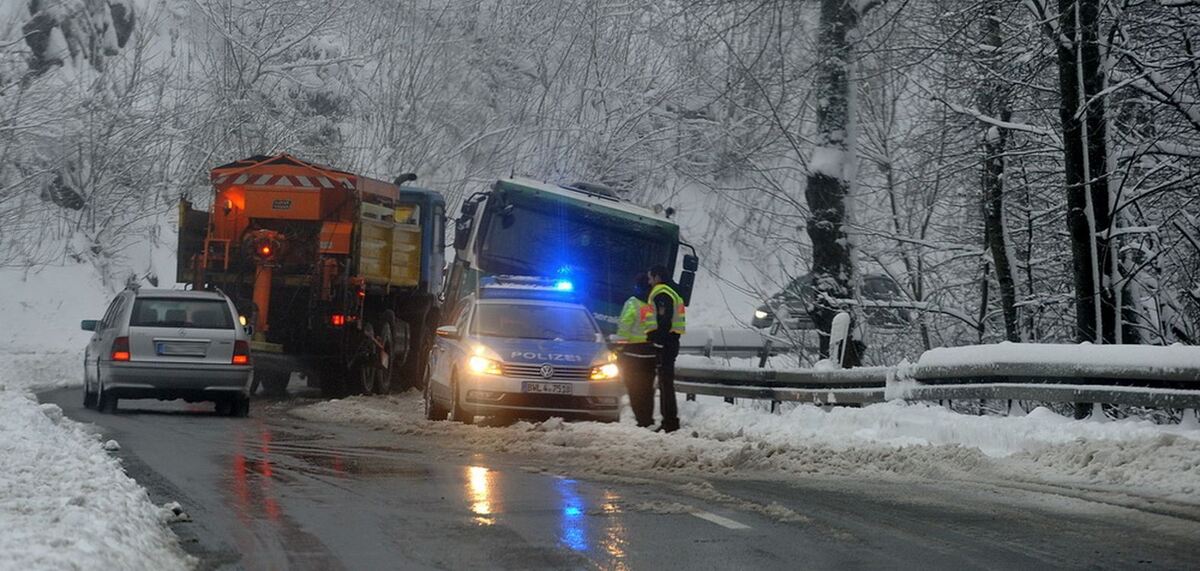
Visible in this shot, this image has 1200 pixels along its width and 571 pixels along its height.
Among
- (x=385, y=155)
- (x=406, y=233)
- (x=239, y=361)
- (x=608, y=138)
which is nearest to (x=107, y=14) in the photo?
(x=385, y=155)

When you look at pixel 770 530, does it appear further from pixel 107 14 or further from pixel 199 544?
pixel 107 14

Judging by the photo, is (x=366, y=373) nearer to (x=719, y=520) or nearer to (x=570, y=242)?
(x=570, y=242)

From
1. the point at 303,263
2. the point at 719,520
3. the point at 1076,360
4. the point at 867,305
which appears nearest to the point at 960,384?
the point at 1076,360

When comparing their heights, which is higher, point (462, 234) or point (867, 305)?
point (462, 234)

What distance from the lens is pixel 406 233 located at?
24562 mm

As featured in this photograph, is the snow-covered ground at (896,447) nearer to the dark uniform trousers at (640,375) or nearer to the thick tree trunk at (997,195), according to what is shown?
the dark uniform trousers at (640,375)

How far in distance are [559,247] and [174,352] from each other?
5.30 metres

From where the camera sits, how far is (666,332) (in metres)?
17.1

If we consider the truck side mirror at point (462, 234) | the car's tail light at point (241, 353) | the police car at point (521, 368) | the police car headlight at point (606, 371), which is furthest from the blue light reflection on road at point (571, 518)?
the truck side mirror at point (462, 234)

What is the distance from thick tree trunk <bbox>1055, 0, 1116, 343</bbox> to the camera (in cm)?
1631

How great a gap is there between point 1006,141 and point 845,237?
8.14 feet

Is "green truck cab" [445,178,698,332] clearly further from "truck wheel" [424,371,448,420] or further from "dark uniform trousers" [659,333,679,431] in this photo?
"dark uniform trousers" [659,333,679,431]

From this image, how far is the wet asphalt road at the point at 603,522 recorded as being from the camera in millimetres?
7918

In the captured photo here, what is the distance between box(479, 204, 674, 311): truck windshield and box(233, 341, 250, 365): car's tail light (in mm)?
3561
